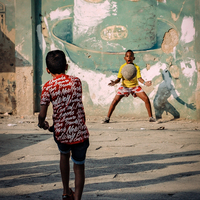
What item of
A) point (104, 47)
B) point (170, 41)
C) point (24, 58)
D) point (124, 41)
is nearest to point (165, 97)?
point (170, 41)

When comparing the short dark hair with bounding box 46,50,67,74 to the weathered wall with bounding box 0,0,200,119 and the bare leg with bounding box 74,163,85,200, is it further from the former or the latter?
the weathered wall with bounding box 0,0,200,119

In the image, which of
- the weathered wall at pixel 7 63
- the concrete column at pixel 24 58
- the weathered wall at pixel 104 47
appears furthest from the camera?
the weathered wall at pixel 7 63

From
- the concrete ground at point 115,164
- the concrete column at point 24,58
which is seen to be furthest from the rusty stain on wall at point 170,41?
the concrete column at point 24,58

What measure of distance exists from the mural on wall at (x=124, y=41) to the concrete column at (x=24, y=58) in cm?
31

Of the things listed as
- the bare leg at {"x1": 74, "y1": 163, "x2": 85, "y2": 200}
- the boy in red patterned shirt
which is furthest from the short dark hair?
the bare leg at {"x1": 74, "y1": 163, "x2": 85, "y2": 200}

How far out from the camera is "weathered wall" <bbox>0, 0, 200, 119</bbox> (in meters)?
6.00

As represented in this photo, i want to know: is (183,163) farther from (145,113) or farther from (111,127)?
(145,113)

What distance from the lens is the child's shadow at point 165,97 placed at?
239 inches

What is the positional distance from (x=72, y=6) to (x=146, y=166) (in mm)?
4827

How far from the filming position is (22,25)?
21.5 ft

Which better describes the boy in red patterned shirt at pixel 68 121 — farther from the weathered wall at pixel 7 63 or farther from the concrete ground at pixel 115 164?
the weathered wall at pixel 7 63

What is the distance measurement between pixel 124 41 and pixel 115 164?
158 inches

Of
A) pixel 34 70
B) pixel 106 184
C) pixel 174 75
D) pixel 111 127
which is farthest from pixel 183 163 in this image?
pixel 34 70

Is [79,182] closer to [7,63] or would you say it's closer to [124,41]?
[124,41]
